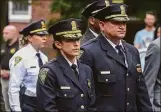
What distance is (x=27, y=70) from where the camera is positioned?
894cm

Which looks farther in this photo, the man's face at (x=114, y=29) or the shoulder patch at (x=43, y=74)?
the man's face at (x=114, y=29)

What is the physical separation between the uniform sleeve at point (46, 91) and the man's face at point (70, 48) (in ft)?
0.86

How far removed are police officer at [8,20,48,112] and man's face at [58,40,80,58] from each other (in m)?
1.99

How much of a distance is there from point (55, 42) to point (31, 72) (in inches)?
86.8

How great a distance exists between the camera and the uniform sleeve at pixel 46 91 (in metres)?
6.39

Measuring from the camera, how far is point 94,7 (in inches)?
303

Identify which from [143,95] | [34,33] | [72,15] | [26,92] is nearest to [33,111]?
[26,92]

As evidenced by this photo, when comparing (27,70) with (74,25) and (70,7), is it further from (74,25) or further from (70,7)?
(70,7)

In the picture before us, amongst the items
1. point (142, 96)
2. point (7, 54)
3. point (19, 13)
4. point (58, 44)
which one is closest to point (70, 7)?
point (7, 54)

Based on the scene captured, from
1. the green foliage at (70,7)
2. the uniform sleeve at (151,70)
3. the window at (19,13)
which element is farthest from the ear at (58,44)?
the window at (19,13)

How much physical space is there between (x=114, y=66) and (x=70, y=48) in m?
0.56

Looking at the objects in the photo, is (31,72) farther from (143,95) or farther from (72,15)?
(72,15)

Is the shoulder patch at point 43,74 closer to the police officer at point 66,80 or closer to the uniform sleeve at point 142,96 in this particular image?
the police officer at point 66,80

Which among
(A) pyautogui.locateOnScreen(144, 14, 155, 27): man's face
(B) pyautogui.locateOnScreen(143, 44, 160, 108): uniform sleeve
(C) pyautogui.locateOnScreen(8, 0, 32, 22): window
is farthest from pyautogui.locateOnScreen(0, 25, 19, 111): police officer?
(C) pyautogui.locateOnScreen(8, 0, 32, 22): window
